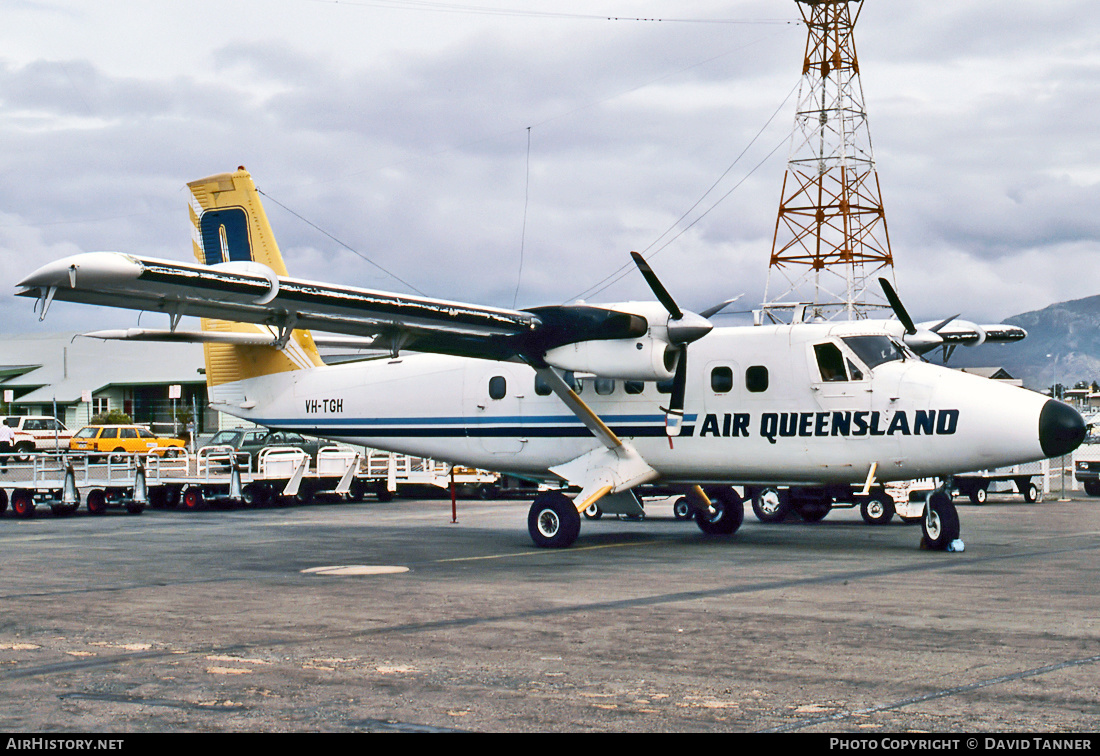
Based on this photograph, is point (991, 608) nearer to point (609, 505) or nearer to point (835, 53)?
point (609, 505)

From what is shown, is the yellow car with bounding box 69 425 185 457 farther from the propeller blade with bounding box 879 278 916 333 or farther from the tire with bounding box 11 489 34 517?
the propeller blade with bounding box 879 278 916 333

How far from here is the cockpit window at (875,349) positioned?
15703 mm

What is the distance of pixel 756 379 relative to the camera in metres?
16.4

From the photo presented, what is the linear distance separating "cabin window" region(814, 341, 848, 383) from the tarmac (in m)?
2.49

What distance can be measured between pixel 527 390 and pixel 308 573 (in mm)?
5762

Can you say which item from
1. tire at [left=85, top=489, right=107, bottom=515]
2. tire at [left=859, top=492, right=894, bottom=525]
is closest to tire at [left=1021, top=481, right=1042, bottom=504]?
tire at [left=859, top=492, right=894, bottom=525]

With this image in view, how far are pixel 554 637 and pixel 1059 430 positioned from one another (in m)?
8.52

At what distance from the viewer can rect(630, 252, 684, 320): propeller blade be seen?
15483mm

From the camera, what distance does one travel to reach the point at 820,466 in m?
15.9

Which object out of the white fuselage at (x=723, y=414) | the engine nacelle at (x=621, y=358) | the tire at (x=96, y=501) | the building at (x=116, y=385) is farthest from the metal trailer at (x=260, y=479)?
the building at (x=116, y=385)

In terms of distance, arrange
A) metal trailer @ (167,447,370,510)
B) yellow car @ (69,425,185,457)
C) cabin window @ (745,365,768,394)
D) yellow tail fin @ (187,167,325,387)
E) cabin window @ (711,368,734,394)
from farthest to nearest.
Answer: yellow car @ (69,425,185,457), metal trailer @ (167,447,370,510), yellow tail fin @ (187,167,325,387), cabin window @ (711,368,734,394), cabin window @ (745,365,768,394)

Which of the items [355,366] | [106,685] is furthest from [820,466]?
[106,685]

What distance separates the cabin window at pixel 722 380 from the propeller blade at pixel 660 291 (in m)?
1.39

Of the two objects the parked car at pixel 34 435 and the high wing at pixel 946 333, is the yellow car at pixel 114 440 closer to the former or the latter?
the parked car at pixel 34 435
